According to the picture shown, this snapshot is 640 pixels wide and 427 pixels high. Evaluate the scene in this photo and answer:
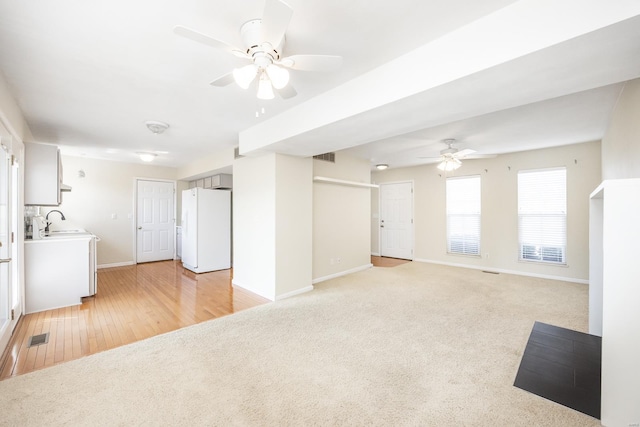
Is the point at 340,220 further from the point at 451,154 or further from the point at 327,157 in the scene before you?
the point at 451,154

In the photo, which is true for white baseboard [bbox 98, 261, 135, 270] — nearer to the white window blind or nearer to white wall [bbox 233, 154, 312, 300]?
white wall [bbox 233, 154, 312, 300]

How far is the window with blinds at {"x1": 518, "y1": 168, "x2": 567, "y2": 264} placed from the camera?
496 centimetres

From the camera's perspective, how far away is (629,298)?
4.98 feet

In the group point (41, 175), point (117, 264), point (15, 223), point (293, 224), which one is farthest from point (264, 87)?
point (117, 264)

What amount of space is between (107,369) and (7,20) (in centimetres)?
262

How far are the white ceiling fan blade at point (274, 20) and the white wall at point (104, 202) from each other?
259 inches

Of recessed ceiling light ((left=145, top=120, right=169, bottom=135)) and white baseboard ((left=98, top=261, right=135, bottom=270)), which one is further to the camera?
white baseboard ((left=98, top=261, right=135, bottom=270))

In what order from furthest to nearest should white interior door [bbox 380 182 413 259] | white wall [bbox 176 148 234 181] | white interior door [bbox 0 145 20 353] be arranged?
white interior door [bbox 380 182 413 259]
white wall [bbox 176 148 234 181]
white interior door [bbox 0 145 20 353]

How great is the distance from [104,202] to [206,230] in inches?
107

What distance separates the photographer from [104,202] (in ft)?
20.2

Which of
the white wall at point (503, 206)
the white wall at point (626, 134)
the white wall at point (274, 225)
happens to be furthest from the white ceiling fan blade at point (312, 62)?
the white wall at point (503, 206)

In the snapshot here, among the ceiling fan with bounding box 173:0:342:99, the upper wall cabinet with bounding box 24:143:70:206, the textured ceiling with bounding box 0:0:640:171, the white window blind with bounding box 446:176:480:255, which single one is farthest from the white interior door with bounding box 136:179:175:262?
the white window blind with bounding box 446:176:480:255

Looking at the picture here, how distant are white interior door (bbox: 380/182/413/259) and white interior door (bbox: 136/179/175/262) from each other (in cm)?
585

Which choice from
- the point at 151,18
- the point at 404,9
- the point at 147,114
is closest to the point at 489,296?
the point at 404,9
